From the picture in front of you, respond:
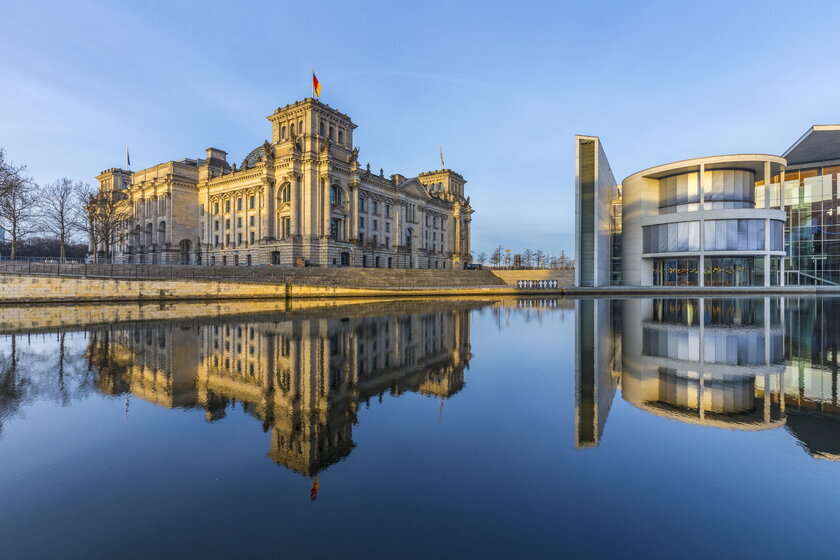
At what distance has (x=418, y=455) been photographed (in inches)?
198

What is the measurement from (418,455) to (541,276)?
6320cm

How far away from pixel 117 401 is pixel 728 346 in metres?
16.3

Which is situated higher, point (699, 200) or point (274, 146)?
point (274, 146)

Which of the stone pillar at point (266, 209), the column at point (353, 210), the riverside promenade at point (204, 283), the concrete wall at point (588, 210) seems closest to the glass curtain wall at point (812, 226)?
the concrete wall at point (588, 210)

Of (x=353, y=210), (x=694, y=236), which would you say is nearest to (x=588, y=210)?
(x=694, y=236)

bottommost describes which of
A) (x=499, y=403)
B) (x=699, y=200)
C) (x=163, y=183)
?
(x=499, y=403)

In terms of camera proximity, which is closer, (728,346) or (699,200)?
(728,346)

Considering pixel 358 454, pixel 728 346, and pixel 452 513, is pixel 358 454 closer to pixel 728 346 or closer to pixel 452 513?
pixel 452 513

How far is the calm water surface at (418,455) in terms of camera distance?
332cm

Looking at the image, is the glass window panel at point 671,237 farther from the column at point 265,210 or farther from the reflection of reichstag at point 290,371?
the column at point 265,210

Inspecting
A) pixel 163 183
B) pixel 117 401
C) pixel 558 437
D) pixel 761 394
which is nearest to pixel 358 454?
pixel 558 437

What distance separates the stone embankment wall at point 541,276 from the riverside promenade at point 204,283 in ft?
29.4

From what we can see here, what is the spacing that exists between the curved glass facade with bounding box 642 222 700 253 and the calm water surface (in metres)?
55.5

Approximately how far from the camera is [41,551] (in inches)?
124
